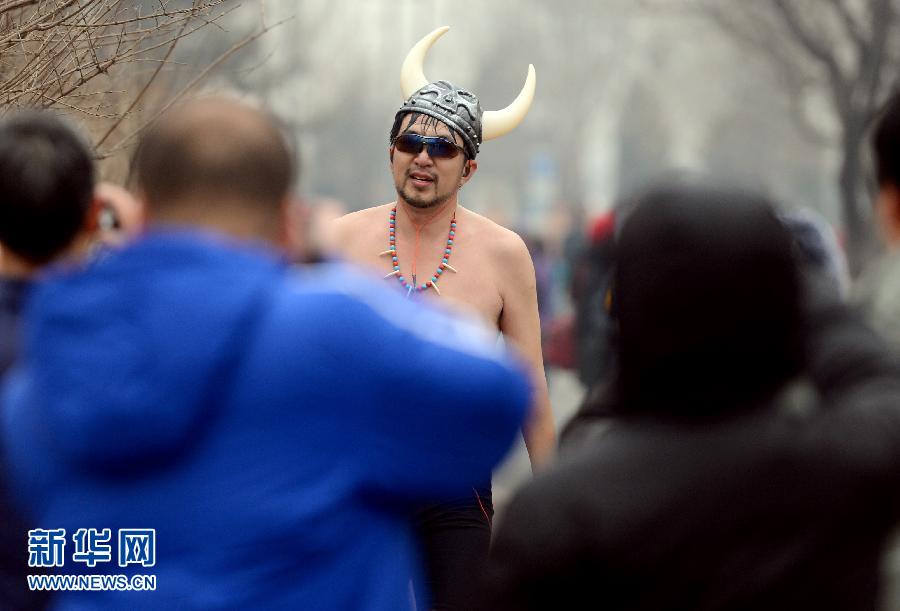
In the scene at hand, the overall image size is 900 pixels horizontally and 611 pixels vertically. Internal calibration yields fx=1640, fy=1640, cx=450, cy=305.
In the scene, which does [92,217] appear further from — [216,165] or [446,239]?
[446,239]

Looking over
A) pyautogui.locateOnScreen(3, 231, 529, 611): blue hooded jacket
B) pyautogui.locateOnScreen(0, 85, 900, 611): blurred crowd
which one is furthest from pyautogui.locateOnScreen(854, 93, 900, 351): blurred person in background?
pyautogui.locateOnScreen(3, 231, 529, 611): blue hooded jacket

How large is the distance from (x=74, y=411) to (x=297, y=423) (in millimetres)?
337

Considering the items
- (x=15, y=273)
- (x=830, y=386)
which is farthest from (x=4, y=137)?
(x=830, y=386)

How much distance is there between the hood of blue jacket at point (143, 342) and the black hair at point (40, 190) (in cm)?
59

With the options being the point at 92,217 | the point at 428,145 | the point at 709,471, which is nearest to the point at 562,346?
the point at 428,145

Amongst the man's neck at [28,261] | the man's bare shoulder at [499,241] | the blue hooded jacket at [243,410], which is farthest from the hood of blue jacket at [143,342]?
the man's bare shoulder at [499,241]

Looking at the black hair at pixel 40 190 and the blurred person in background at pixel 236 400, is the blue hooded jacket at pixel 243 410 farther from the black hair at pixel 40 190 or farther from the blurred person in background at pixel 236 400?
the black hair at pixel 40 190

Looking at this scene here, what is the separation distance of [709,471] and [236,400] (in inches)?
28.4

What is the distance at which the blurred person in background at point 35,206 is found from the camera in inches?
121

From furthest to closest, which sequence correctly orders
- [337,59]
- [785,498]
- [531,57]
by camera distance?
[531,57], [337,59], [785,498]

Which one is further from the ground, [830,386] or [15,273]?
[15,273]

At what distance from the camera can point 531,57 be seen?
77625 millimetres

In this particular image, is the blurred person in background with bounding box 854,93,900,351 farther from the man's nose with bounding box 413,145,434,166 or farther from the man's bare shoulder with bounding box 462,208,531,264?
the man's nose with bounding box 413,145,434,166

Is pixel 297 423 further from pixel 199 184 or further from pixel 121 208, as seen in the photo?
pixel 121 208
